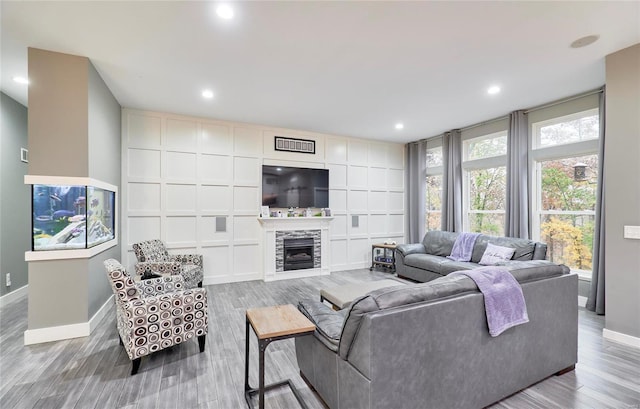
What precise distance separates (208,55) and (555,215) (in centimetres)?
531

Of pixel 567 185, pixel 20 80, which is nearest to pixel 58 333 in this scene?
pixel 20 80

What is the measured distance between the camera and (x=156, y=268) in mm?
3768

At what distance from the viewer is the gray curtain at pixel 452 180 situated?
18.4 ft

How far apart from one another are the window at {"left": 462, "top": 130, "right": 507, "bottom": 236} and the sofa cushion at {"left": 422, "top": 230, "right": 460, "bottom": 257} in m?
0.64

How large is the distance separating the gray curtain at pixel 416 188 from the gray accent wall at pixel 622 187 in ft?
11.8

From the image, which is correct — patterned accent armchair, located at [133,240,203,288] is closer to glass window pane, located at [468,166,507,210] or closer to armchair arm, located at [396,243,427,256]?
armchair arm, located at [396,243,427,256]

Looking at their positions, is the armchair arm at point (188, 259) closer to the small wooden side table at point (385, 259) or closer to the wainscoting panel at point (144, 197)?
the wainscoting panel at point (144, 197)

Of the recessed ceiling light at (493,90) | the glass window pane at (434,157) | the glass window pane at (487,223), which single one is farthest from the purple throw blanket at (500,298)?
the glass window pane at (434,157)

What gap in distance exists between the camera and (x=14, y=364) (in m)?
2.47

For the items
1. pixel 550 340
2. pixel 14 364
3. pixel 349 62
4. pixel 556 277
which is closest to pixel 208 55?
pixel 349 62

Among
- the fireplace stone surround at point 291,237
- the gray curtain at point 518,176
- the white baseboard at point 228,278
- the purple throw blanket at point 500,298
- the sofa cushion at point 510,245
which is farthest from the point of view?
the fireplace stone surround at point 291,237

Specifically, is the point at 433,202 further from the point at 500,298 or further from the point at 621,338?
the point at 500,298

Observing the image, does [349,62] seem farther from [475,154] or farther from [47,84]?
[475,154]

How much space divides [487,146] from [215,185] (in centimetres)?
518
